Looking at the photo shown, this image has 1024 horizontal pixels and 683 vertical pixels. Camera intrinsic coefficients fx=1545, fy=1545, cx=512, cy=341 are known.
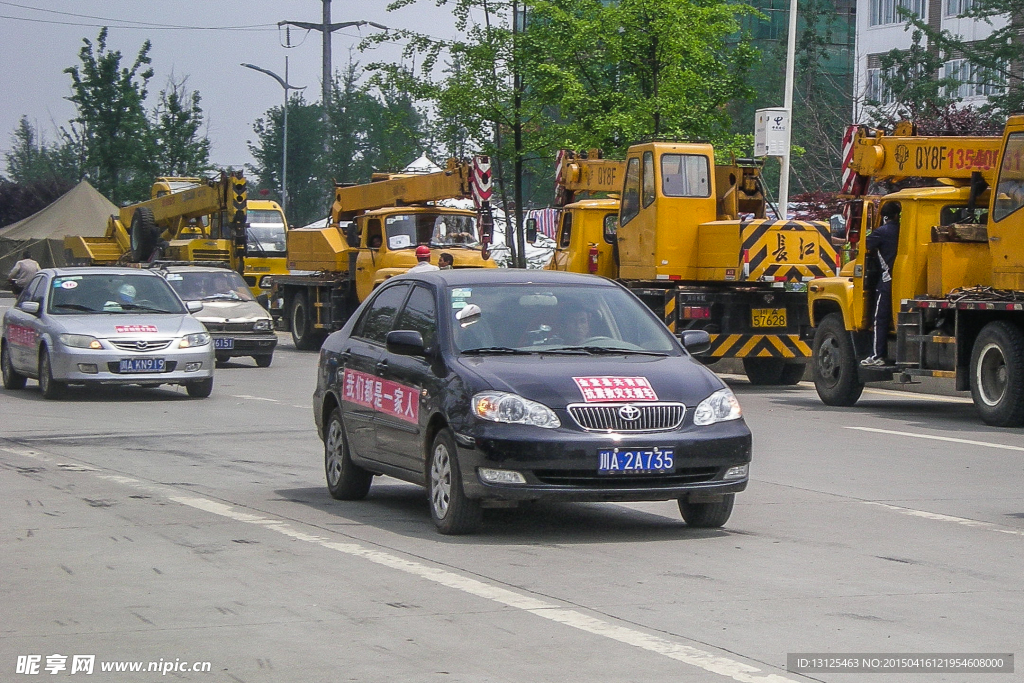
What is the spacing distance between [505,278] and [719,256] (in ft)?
40.1

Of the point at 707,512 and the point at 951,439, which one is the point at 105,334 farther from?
the point at 707,512

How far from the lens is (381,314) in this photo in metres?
10.1

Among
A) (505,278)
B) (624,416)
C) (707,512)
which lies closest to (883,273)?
(505,278)

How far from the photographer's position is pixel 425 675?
218 inches

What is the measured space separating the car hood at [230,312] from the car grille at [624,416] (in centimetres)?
1651

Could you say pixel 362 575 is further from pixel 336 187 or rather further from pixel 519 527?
pixel 336 187

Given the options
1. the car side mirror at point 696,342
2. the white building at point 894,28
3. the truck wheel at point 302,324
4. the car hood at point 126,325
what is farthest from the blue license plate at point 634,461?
the white building at point 894,28

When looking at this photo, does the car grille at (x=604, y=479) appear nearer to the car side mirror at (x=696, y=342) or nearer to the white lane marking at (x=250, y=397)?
the car side mirror at (x=696, y=342)

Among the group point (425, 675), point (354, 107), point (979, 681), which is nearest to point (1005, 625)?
point (979, 681)

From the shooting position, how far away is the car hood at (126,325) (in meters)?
18.3

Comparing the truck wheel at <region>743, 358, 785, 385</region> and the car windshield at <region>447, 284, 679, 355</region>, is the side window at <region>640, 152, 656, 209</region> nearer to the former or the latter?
the truck wheel at <region>743, 358, 785, 385</region>

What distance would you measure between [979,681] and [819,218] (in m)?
28.5

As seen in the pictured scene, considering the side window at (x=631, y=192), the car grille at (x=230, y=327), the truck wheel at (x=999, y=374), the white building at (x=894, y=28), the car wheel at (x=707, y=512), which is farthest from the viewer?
the white building at (x=894, y=28)

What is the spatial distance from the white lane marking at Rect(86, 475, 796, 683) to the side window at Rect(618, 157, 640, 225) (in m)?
13.5
